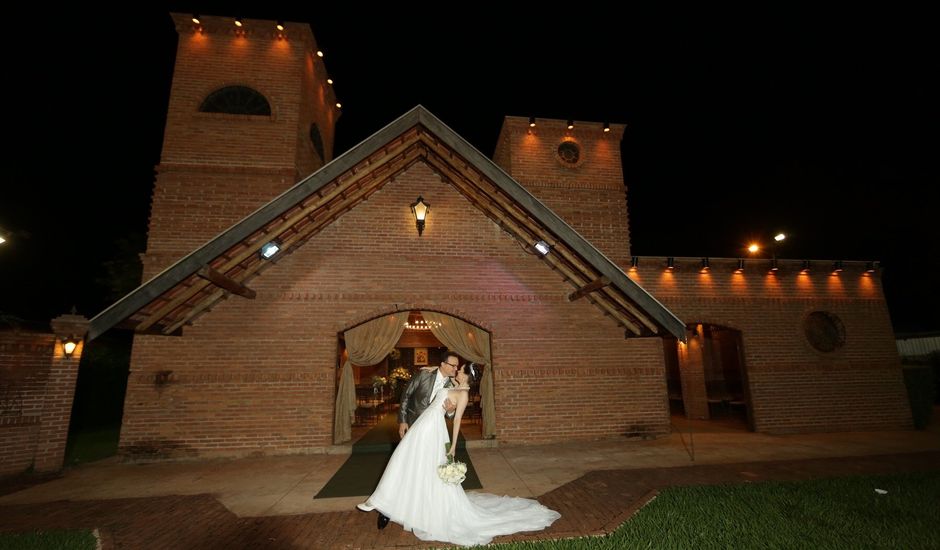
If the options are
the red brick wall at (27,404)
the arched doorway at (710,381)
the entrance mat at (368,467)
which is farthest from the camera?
the arched doorway at (710,381)

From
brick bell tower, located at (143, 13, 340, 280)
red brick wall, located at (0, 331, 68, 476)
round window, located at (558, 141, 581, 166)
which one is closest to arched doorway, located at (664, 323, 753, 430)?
round window, located at (558, 141, 581, 166)

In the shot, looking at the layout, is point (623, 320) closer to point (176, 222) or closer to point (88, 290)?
point (176, 222)

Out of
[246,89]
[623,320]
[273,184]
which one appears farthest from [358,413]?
[246,89]

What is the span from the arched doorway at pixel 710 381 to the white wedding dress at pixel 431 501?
29.4 feet

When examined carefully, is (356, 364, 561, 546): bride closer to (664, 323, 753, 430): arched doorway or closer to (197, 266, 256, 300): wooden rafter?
(197, 266, 256, 300): wooden rafter

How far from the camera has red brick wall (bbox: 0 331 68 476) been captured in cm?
625

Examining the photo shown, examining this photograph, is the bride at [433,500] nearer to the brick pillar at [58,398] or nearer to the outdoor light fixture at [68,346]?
the brick pillar at [58,398]

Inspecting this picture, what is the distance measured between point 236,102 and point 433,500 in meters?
9.40

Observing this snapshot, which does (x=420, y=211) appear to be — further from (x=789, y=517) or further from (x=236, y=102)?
(x=789, y=517)

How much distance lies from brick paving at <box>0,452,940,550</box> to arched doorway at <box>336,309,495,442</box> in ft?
6.02

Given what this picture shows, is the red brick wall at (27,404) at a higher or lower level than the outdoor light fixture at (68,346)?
lower

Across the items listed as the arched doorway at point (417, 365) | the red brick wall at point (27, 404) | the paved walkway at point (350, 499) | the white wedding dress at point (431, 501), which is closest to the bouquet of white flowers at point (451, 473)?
the white wedding dress at point (431, 501)

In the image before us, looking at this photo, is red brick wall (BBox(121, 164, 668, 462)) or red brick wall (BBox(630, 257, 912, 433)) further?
red brick wall (BBox(630, 257, 912, 433))

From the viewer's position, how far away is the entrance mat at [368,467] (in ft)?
17.7
